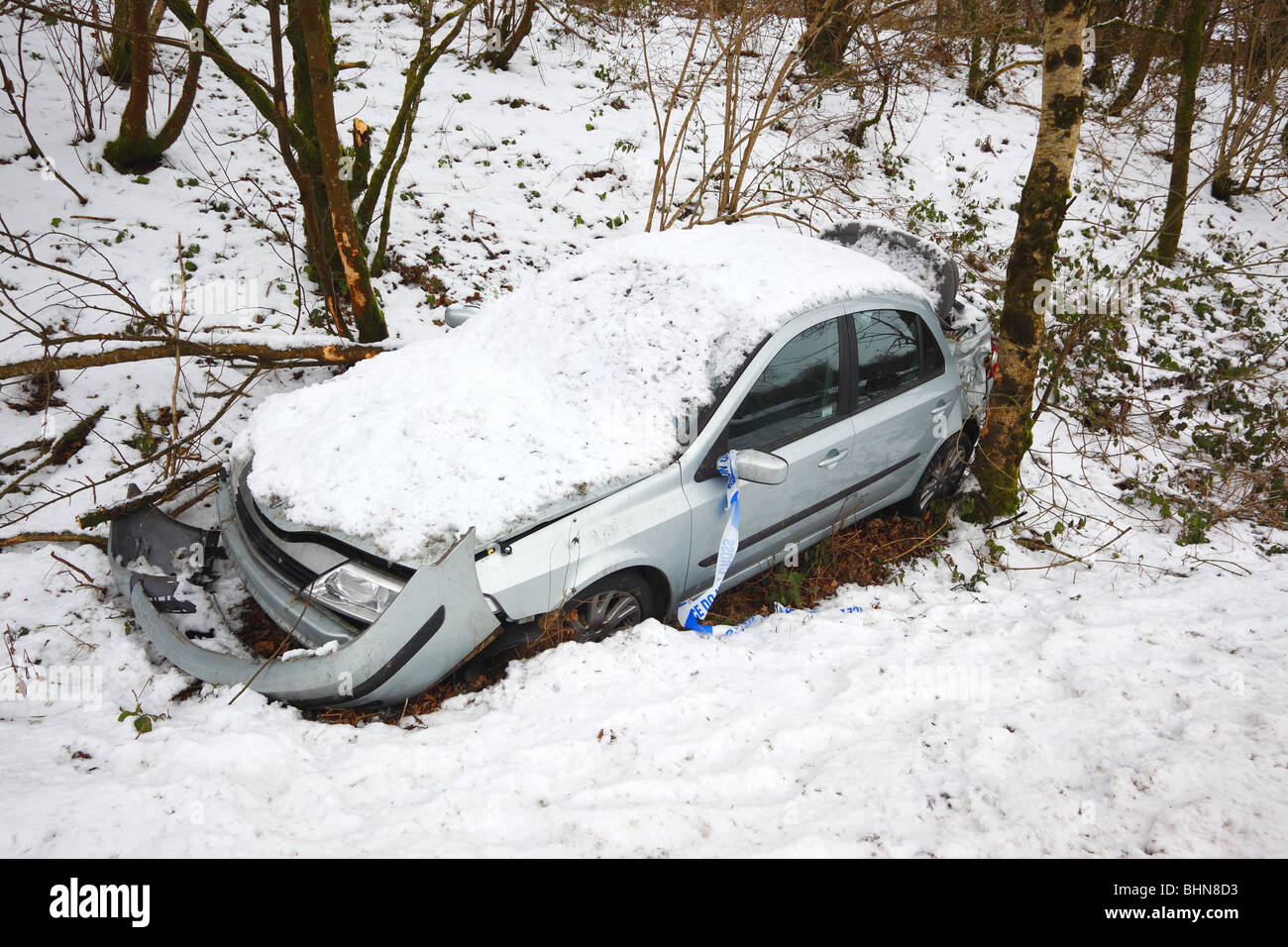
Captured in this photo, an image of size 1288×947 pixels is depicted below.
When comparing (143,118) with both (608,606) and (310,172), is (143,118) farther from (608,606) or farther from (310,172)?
(608,606)

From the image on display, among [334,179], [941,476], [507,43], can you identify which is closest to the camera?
[334,179]

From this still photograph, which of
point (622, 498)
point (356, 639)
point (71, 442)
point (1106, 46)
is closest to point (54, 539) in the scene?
point (71, 442)

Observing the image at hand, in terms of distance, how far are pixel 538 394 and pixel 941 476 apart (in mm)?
2760

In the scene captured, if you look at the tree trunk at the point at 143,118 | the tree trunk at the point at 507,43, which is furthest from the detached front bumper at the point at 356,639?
the tree trunk at the point at 507,43

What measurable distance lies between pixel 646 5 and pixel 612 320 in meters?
9.35

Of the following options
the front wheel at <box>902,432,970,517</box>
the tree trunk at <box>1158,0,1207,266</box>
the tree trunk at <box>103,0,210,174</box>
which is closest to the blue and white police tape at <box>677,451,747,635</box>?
the front wheel at <box>902,432,970,517</box>

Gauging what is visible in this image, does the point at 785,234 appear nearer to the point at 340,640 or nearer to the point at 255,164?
the point at 340,640

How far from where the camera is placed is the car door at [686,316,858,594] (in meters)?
3.16

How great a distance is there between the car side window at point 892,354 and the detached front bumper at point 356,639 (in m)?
2.28

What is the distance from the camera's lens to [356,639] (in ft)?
7.86

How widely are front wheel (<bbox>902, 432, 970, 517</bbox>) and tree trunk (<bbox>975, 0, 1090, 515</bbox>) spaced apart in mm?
142

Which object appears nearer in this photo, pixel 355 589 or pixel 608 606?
pixel 355 589
